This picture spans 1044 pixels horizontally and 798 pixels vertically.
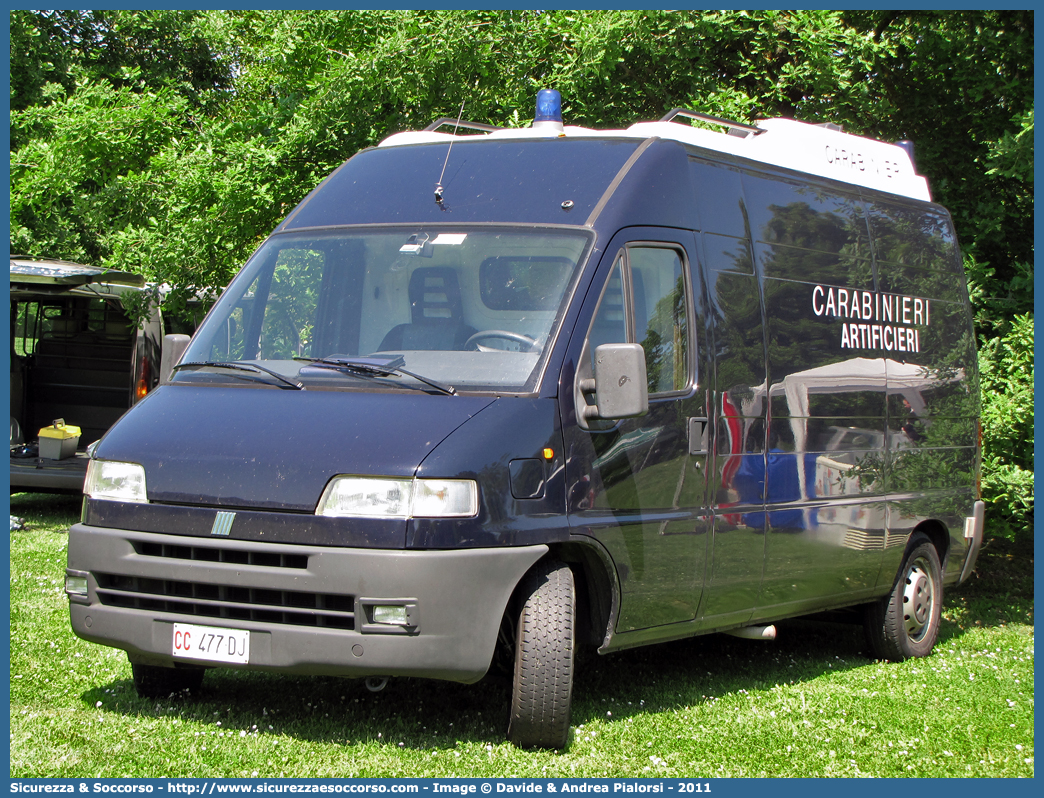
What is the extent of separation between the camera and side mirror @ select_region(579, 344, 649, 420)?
5387mm

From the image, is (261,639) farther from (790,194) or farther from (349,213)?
(790,194)

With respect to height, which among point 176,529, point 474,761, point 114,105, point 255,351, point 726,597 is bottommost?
point 474,761

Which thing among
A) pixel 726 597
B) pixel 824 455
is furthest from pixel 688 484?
pixel 824 455

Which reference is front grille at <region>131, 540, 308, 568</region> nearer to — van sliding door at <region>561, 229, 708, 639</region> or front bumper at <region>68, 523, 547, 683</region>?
front bumper at <region>68, 523, 547, 683</region>

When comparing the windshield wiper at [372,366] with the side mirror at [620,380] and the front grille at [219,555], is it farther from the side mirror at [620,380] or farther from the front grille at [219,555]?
the front grille at [219,555]

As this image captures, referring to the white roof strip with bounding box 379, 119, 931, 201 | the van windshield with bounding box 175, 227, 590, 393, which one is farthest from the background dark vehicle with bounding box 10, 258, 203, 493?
the van windshield with bounding box 175, 227, 590, 393

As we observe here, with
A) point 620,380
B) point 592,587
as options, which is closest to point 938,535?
point 592,587

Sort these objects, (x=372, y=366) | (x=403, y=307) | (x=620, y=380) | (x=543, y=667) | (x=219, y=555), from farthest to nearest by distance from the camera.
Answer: (x=403, y=307) < (x=372, y=366) < (x=620, y=380) < (x=543, y=667) < (x=219, y=555)

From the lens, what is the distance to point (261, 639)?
202 inches

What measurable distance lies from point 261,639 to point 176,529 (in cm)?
61

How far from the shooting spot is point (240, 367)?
5797mm

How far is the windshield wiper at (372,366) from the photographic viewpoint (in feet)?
17.6

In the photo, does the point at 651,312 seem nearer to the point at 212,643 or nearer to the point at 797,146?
the point at 797,146

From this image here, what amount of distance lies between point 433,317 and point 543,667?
5.57 ft
